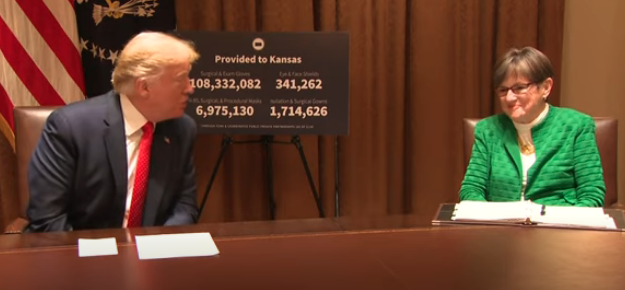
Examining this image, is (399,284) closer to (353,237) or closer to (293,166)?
(353,237)

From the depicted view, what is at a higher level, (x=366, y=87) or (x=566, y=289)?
(x=366, y=87)

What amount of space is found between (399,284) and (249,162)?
108 inches

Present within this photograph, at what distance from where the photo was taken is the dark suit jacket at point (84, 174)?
197cm

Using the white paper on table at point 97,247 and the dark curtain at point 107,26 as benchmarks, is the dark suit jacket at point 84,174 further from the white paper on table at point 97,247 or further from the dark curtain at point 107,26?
the dark curtain at point 107,26

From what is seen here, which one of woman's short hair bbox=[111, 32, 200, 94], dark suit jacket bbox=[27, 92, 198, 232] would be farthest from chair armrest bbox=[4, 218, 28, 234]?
woman's short hair bbox=[111, 32, 200, 94]

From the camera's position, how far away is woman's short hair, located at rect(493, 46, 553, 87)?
8.00 ft

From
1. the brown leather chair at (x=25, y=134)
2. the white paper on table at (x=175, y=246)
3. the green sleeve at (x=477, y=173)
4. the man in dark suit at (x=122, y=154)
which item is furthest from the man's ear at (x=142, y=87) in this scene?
the green sleeve at (x=477, y=173)

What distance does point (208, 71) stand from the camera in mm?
3326

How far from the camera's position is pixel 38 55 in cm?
317

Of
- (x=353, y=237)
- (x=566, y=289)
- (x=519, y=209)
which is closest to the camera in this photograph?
(x=566, y=289)

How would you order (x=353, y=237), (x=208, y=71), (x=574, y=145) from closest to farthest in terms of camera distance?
1. (x=353, y=237)
2. (x=574, y=145)
3. (x=208, y=71)

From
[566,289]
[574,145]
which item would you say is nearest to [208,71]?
[574,145]

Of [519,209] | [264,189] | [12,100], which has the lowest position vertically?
[264,189]

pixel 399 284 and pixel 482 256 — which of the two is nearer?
pixel 399 284
